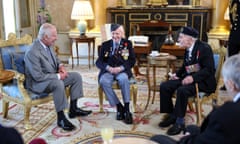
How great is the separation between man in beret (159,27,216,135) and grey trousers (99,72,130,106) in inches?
17.9

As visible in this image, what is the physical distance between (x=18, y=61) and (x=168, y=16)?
4066 millimetres

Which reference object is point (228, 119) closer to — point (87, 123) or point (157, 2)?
point (87, 123)

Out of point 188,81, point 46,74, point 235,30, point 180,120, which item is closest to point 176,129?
point 180,120

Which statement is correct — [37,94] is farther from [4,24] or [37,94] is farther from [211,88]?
[4,24]

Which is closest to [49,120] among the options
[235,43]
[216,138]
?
[216,138]

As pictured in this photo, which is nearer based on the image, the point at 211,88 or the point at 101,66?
the point at 211,88

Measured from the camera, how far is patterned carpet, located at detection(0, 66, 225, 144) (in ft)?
10.3

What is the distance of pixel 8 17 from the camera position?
6.20m

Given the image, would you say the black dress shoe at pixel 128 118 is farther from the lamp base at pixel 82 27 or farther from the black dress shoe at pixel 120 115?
the lamp base at pixel 82 27

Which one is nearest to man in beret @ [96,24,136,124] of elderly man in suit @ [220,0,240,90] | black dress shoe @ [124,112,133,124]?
black dress shoe @ [124,112,133,124]

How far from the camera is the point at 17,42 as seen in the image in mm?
3693

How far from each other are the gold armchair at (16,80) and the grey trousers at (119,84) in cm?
67

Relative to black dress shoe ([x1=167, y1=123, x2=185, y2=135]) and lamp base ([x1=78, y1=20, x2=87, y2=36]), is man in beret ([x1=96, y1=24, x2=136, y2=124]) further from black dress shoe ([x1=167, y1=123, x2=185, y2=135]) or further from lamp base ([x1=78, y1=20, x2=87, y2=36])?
lamp base ([x1=78, y1=20, x2=87, y2=36])

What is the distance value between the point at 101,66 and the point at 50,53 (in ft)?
2.15
